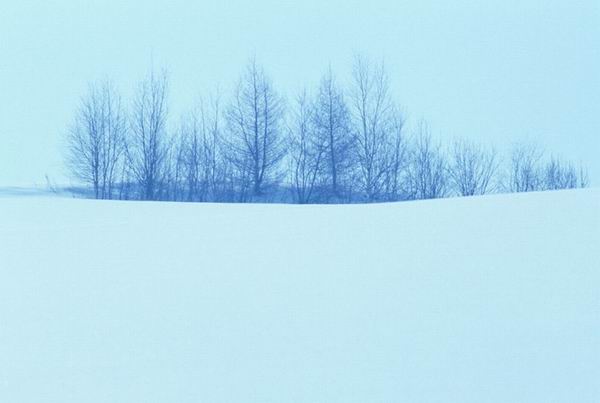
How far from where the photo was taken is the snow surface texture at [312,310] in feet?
6.16

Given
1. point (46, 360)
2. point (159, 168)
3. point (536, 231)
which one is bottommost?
point (46, 360)

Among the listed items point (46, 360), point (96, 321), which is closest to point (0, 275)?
point (96, 321)

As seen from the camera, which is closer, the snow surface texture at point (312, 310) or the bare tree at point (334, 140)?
the snow surface texture at point (312, 310)

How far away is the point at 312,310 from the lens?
254cm

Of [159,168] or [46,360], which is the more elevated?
[159,168]

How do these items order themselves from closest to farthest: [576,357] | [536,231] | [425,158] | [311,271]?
1. [576,357]
2. [311,271]
3. [536,231]
4. [425,158]

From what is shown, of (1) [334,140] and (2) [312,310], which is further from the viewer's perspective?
(1) [334,140]

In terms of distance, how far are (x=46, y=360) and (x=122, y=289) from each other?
2.76 feet

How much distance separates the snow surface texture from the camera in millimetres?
1879

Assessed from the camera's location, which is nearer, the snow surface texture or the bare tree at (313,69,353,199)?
the snow surface texture

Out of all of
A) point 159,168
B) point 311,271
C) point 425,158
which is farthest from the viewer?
point 425,158

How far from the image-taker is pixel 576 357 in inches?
77.9

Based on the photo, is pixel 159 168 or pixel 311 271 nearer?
pixel 311 271

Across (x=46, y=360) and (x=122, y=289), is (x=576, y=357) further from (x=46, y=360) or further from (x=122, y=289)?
(x=122, y=289)
